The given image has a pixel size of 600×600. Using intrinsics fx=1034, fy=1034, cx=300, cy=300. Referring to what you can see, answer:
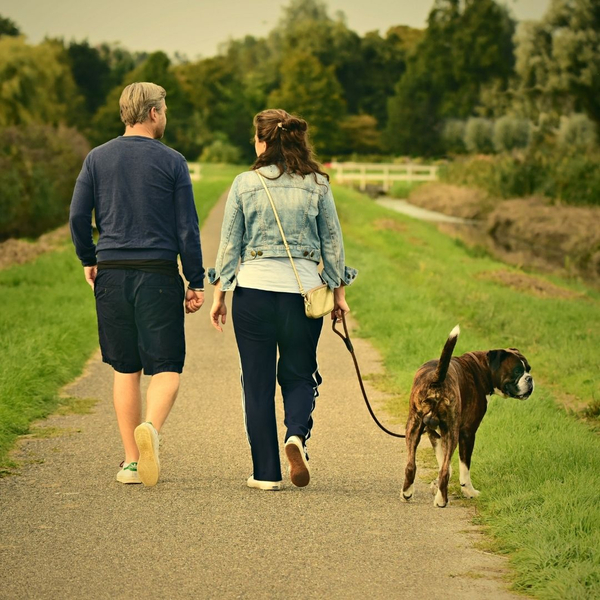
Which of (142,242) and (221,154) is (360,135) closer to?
(221,154)

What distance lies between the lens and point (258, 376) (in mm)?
5531

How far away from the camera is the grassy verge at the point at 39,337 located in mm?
7345

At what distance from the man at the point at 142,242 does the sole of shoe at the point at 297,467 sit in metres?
0.70

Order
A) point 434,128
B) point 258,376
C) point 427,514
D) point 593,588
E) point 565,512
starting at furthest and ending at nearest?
point 434,128
point 258,376
point 427,514
point 565,512
point 593,588

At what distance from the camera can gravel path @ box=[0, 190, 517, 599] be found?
4.08 metres

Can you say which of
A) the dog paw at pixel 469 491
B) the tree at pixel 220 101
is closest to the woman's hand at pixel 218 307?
the dog paw at pixel 469 491

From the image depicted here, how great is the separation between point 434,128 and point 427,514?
85.2 meters

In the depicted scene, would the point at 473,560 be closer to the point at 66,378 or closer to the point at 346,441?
the point at 346,441

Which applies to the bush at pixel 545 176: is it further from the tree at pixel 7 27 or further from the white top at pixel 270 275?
the tree at pixel 7 27

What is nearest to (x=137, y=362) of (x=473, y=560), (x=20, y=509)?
(x=20, y=509)

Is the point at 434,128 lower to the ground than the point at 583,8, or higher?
lower

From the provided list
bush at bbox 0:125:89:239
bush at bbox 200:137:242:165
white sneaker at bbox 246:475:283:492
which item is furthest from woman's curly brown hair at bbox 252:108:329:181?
bush at bbox 200:137:242:165

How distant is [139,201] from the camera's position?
5.45 m

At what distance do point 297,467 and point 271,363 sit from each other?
58 cm
